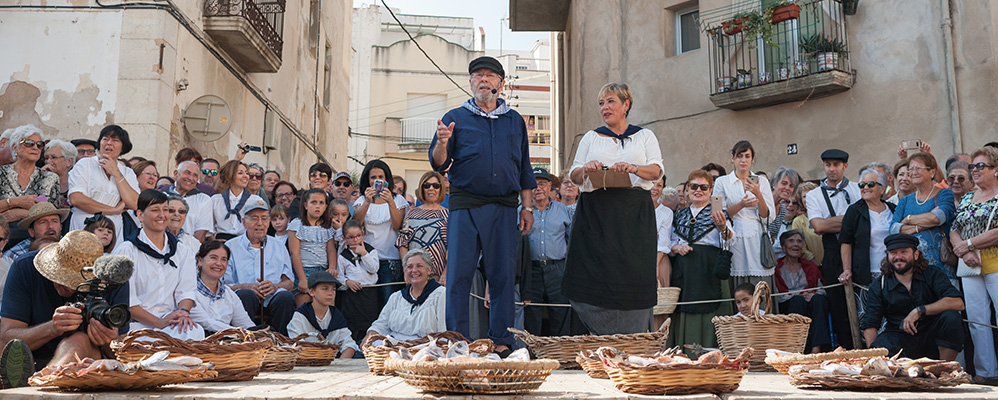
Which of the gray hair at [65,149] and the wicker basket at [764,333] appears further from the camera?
the gray hair at [65,149]

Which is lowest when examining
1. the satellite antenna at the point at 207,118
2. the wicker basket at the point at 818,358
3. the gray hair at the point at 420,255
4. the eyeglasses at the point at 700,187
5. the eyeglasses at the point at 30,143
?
the wicker basket at the point at 818,358

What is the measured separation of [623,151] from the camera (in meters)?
5.22

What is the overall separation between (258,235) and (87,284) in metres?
3.65

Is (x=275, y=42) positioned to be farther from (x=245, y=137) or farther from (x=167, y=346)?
(x=167, y=346)

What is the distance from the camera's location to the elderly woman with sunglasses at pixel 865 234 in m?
7.17

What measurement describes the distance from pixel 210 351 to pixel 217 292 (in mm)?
2914

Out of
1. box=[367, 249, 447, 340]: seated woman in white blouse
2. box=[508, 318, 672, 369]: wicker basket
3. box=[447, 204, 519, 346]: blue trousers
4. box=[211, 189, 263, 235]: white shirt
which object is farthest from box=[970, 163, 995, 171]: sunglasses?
box=[211, 189, 263, 235]: white shirt

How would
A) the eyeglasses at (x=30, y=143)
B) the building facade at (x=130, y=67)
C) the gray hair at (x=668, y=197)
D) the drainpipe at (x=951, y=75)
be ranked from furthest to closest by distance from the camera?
the drainpipe at (x=951, y=75)
the building facade at (x=130, y=67)
the gray hair at (x=668, y=197)
the eyeglasses at (x=30, y=143)

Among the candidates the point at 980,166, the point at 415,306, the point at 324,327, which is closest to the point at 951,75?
the point at 980,166

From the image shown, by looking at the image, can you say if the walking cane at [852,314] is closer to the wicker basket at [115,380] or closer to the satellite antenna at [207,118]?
the wicker basket at [115,380]

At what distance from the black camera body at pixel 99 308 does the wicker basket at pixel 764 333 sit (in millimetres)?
3569

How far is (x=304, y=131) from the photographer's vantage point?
64.3 feet

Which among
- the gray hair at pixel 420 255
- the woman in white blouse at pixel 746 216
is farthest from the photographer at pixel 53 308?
the woman in white blouse at pixel 746 216

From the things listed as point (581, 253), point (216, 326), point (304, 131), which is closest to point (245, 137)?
point (304, 131)
